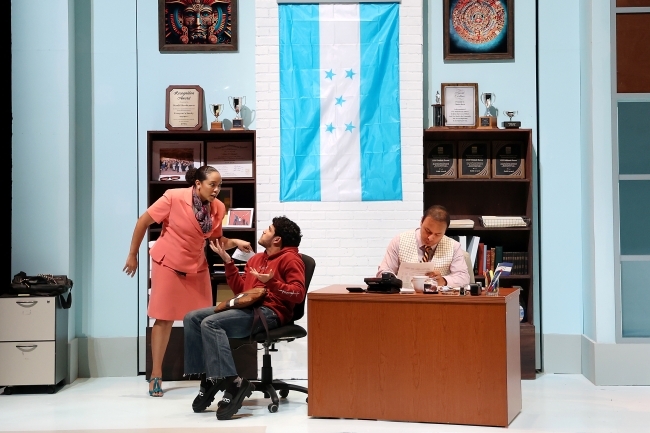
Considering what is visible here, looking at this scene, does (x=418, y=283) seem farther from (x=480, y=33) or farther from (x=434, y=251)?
(x=480, y=33)

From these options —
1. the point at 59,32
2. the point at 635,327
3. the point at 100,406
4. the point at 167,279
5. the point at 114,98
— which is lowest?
the point at 100,406

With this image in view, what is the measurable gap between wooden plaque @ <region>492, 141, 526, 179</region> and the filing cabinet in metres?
3.43

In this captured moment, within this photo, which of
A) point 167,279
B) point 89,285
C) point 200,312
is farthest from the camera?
point 89,285

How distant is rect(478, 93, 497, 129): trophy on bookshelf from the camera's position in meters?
6.39

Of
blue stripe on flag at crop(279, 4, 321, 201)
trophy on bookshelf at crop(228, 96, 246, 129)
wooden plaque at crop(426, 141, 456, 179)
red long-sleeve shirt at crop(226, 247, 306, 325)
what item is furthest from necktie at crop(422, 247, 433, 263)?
trophy on bookshelf at crop(228, 96, 246, 129)

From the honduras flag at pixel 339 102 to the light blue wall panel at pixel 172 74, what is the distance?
1.15 feet

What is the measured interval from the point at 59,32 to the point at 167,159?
123 centimetres

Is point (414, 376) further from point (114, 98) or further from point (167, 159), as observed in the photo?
point (114, 98)

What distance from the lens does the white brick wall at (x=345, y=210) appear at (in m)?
6.41

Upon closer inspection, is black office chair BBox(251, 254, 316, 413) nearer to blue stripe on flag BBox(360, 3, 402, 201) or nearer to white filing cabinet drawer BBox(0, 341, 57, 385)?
blue stripe on flag BBox(360, 3, 402, 201)

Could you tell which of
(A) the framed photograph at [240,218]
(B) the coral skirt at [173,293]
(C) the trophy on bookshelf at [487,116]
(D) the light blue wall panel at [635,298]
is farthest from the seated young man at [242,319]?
(D) the light blue wall panel at [635,298]

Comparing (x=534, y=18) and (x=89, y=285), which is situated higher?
(x=534, y=18)

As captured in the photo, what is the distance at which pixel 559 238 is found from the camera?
657 centimetres

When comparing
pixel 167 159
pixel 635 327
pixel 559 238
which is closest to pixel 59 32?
pixel 167 159
